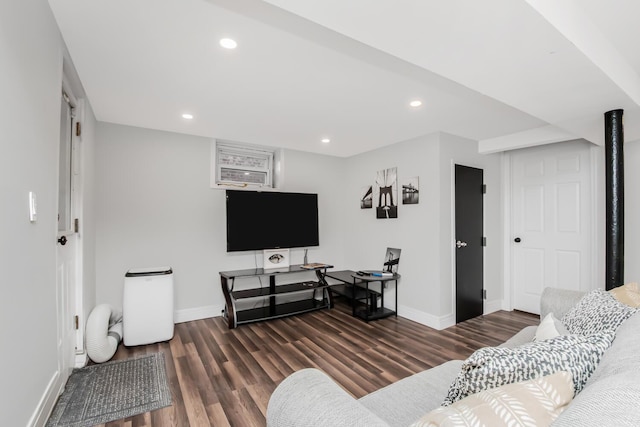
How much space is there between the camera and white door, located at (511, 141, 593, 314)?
3.41m

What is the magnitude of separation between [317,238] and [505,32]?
10.8 feet

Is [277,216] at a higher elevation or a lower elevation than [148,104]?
lower

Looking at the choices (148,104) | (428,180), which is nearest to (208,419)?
(148,104)

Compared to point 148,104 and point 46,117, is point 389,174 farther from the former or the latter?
point 46,117

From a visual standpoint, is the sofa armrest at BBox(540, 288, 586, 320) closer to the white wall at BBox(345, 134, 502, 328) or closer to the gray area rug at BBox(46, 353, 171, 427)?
the white wall at BBox(345, 134, 502, 328)

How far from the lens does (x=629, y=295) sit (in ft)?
5.16

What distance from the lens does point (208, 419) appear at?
1.85 m

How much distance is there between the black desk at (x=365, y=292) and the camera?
12.1ft

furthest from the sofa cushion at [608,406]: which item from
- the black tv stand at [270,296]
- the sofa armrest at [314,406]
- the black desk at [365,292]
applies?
the black tv stand at [270,296]

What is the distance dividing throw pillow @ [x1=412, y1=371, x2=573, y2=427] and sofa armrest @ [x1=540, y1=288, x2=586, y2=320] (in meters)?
1.38

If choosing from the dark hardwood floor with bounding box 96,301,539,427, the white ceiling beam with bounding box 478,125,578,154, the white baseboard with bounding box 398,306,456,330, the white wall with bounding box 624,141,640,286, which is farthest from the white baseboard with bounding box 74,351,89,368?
the white wall with bounding box 624,141,640,286

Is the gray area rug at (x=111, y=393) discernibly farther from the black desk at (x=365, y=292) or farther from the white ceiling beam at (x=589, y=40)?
the white ceiling beam at (x=589, y=40)

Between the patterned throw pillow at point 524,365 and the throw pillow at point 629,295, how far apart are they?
35.6 inches

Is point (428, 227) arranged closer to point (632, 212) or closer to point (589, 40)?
point (632, 212)
